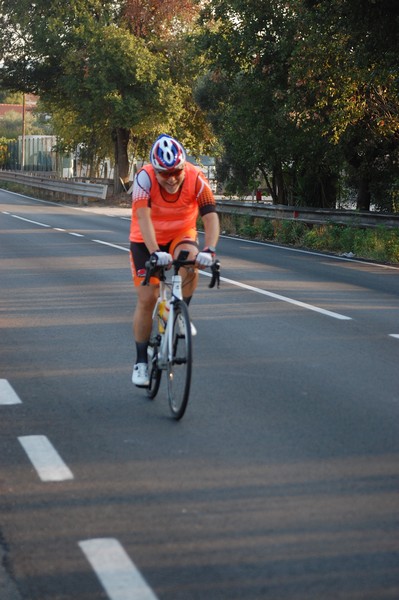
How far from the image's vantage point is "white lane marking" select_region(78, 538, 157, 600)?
4.05 metres

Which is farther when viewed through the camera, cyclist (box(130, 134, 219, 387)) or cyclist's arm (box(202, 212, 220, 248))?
cyclist's arm (box(202, 212, 220, 248))

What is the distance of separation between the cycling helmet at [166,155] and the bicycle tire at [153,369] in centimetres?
120

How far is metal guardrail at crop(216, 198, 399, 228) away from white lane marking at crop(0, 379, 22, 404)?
600 inches

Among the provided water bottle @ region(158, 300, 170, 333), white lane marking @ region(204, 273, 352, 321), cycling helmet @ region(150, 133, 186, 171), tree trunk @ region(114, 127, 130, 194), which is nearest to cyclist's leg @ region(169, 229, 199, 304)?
water bottle @ region(158, 300, 170, 333)

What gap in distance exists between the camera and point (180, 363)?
693 cm

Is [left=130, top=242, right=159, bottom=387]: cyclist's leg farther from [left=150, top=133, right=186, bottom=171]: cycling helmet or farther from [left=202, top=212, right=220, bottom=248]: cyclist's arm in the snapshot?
[left=150, top=133, right=186, bottom=171]: cycling helmet

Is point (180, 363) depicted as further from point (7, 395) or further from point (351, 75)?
point (351, 75)

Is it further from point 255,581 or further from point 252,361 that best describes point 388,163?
point 255,581

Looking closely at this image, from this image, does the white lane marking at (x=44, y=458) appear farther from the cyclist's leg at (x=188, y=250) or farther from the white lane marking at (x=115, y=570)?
the cyclist's leg at (x=188, y=250)

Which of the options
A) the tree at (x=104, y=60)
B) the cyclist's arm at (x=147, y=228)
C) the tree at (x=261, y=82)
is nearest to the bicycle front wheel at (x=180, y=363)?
the cyclist's arm at (x=147, y=228)

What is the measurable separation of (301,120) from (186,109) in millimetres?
29623

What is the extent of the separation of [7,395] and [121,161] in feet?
151

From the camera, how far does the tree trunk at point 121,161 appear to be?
5203 cm

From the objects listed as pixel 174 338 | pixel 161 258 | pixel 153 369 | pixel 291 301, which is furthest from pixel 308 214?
pixel 161 258
